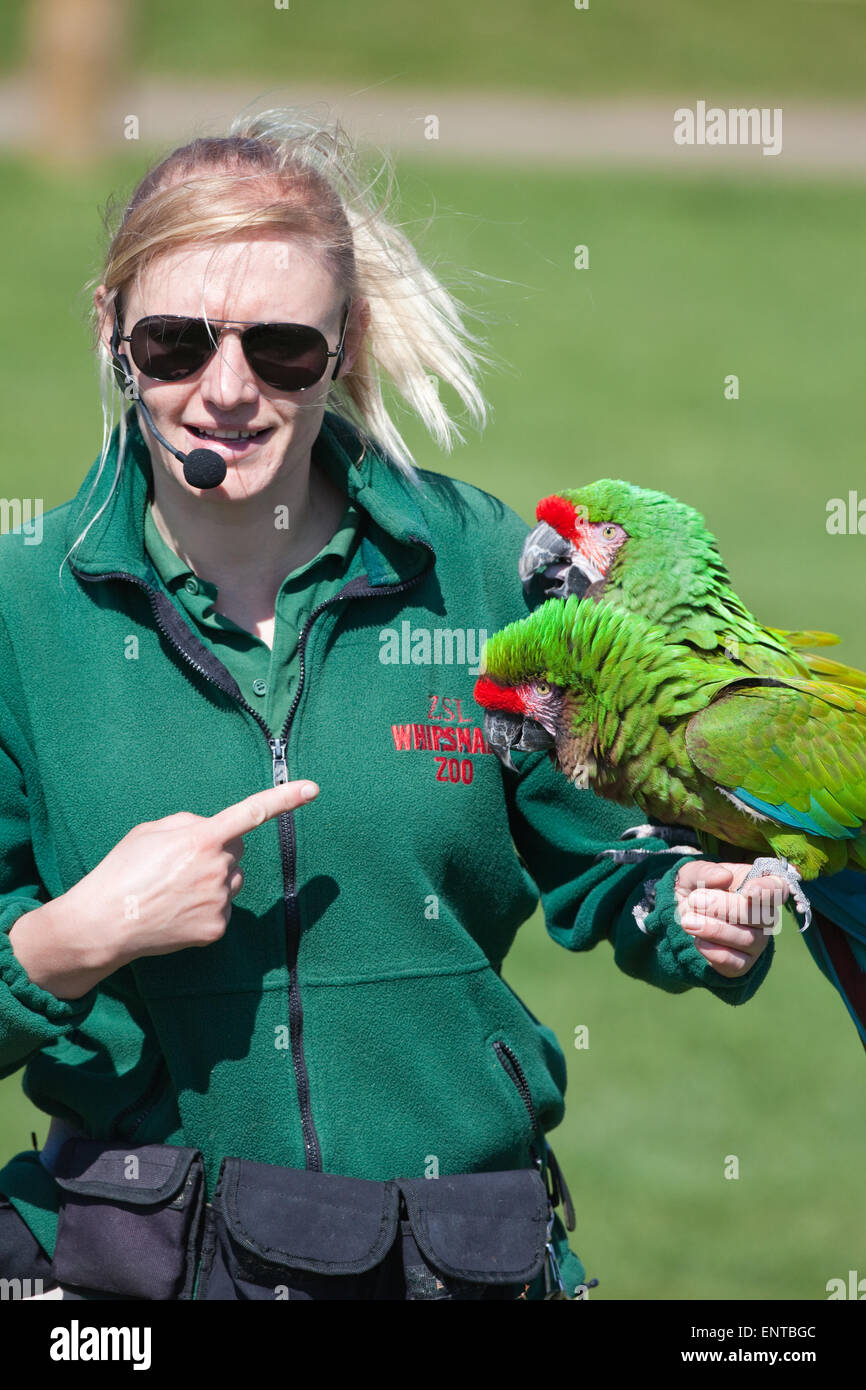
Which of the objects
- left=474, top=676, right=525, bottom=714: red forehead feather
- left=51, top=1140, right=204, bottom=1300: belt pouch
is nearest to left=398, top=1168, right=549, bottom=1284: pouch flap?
left=51, top=1140, right=204, bottom=1300: belt pouch

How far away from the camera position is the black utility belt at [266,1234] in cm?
209

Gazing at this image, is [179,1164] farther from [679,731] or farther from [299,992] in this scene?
[679,731]

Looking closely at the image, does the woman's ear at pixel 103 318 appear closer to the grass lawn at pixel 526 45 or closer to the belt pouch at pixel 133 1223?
the belt pouch at pixel 133 1223

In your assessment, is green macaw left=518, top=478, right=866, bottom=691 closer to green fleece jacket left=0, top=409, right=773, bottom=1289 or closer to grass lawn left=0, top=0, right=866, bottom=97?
green fleece jacket left=0, top=409, right=773, bottom=1289

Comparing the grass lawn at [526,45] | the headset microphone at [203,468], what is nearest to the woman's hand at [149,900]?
the headset microphone at [203,468]

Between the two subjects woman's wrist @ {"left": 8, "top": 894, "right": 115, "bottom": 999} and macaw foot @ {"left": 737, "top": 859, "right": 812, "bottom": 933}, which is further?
macaw foot @ {"left": 737, "top": 859, "right": 812, "bottom": 933}

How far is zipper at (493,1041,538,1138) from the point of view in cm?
228

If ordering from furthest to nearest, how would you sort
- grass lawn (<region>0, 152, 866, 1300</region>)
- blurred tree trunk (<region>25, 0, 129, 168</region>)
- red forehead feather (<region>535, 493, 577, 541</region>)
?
blurred tree trunk (<region>25, 0, 129, 168</region>), grass lawn (<region>0, 152, 866, 1300</region>), red forehead feather (<region>535, 493, 577, 541</region>)

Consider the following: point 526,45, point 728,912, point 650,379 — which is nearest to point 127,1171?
point 728,912

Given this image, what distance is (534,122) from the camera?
22141 mm

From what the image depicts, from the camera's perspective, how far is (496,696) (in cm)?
227

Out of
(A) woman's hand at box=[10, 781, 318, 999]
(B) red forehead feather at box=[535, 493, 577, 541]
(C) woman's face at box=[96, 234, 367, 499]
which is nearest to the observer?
(A) woman's hand at box=[10, 781, 318, 999]

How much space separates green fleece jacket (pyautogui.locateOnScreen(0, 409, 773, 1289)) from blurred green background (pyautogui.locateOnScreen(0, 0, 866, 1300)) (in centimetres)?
61

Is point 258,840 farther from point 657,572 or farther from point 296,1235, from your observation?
point 657,572
